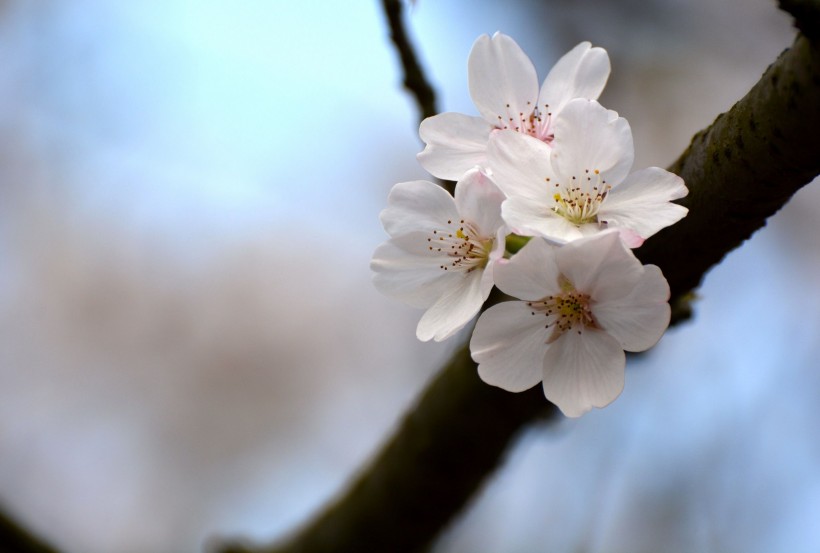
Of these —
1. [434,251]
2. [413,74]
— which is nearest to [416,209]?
[434,251]

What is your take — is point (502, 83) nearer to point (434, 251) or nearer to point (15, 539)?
point (434, 251)

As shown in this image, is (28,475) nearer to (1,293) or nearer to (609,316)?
(1,293)

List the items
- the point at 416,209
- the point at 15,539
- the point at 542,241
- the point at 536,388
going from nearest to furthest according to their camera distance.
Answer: the point at 542,241 → the point at 416,209 → the point at 536,388 → the point at 15,539

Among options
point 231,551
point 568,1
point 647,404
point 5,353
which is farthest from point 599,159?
point 5,353

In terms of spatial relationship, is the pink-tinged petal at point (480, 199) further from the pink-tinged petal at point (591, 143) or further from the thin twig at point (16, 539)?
the thin twig at point (16, 539)

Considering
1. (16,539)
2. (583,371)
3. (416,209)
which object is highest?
(416,209)

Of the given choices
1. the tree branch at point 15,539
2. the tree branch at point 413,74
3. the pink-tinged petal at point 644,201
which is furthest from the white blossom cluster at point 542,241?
the tree branch at point 15,539
